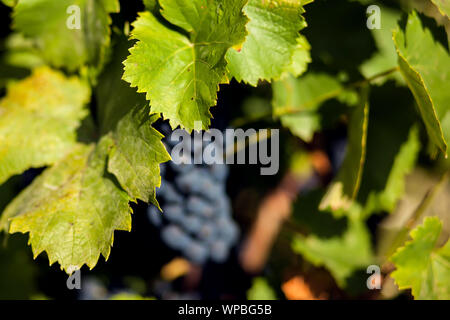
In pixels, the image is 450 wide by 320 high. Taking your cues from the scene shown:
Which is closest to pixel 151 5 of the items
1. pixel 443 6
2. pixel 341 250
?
pixel 443 6

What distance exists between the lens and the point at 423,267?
3.26ft

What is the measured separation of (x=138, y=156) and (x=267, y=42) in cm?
34

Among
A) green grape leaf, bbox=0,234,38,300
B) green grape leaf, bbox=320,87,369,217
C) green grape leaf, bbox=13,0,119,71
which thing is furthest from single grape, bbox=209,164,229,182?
green grape leaf, bbox=0,234,38,300

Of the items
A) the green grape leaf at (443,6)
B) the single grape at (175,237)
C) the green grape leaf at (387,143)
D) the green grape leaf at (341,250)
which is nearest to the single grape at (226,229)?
the single grape at (175,237)

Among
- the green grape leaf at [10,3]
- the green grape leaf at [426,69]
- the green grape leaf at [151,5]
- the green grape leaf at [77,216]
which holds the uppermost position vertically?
the green grape leaf at [10,3]

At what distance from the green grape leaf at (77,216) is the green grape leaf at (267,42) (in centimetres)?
33

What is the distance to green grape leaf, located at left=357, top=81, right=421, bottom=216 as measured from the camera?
1.19 m

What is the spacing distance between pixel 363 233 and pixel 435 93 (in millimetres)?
695

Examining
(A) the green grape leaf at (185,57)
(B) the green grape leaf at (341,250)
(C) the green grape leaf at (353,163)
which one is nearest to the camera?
(A) the green grape leaf at (185,57)

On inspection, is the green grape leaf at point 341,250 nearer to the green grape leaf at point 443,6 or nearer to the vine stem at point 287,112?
the vine stem at point 287,112

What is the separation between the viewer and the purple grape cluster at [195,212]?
3.41 ft

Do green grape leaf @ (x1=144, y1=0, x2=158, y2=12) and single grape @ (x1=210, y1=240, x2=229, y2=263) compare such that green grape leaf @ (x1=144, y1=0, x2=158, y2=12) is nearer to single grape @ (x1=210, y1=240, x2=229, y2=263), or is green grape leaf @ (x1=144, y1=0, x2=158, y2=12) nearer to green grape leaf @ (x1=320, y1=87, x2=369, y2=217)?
green grape leaf @ (x1=320, y1=87, x2=369, y2=217)

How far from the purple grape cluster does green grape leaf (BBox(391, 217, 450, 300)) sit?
1.50ft
